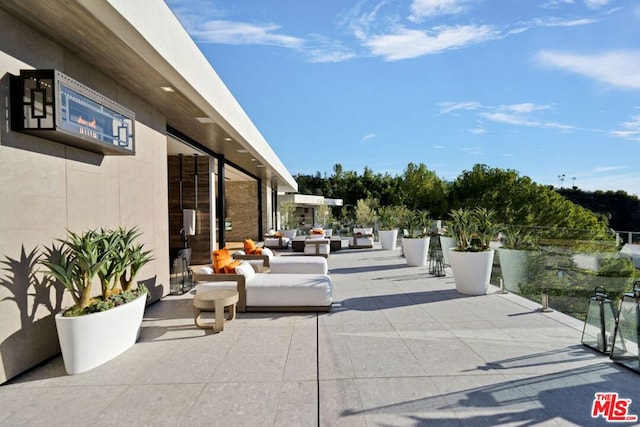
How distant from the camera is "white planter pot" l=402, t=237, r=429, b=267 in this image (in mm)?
9742

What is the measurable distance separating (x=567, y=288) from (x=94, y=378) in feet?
22.0

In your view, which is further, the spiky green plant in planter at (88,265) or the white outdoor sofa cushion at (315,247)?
the white outdoor sofa cushion at (315,247)

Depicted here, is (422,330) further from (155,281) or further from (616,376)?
(155,281)

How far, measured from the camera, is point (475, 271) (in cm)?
620

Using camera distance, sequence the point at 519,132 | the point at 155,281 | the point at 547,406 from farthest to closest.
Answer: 1. the point at 519,132
2. the point at 155,281
3. the point at 547,406

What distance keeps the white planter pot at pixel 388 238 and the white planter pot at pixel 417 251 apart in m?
4.09

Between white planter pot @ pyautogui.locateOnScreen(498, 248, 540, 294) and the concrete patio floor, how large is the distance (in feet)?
4.49

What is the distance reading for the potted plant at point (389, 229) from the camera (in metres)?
14.1

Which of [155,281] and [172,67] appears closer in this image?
[172,67]

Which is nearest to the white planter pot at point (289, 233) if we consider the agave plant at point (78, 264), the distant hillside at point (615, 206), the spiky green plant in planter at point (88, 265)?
the spiky green plant in planter at point (88, 265)

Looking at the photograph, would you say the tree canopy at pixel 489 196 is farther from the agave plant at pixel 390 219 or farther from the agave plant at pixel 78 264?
the agave plant at pixel 78 264

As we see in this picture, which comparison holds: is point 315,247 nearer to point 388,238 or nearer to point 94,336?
point 388,238

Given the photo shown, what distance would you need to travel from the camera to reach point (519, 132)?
32.0 meters

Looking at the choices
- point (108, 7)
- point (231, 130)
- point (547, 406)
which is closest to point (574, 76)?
point (231, 130)
